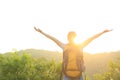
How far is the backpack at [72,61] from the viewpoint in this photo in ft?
23.6

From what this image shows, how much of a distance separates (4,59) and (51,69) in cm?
1138

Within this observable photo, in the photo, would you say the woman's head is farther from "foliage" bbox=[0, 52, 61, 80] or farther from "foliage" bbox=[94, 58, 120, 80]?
"foliage" bbox=[94, 58, 120, 80]

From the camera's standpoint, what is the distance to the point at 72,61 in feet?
23.8

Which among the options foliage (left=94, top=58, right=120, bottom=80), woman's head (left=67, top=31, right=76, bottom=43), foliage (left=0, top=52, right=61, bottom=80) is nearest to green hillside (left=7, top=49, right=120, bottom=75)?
Answer: foliage (left=94, top=58, right=120, bottom=80)

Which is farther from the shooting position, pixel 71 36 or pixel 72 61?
pixel 71 36

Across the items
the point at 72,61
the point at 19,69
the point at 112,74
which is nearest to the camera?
the point at 72,61

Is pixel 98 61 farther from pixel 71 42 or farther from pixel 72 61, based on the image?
pixel 72 61

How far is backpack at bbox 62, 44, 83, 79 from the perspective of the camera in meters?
7.19

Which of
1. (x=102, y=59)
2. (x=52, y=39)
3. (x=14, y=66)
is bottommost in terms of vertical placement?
(x=52, y=39)

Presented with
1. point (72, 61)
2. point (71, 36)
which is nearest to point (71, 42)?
point (71, 36)

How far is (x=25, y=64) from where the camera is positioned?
56750 mm

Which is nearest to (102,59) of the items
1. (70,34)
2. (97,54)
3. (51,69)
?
(97,54)

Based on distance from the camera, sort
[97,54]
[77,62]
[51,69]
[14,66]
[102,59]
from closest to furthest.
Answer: [77,62] < [14,66] < [51,69] < [102,59] < [97,54]

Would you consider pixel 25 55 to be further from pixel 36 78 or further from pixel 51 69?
pixel 51 69
